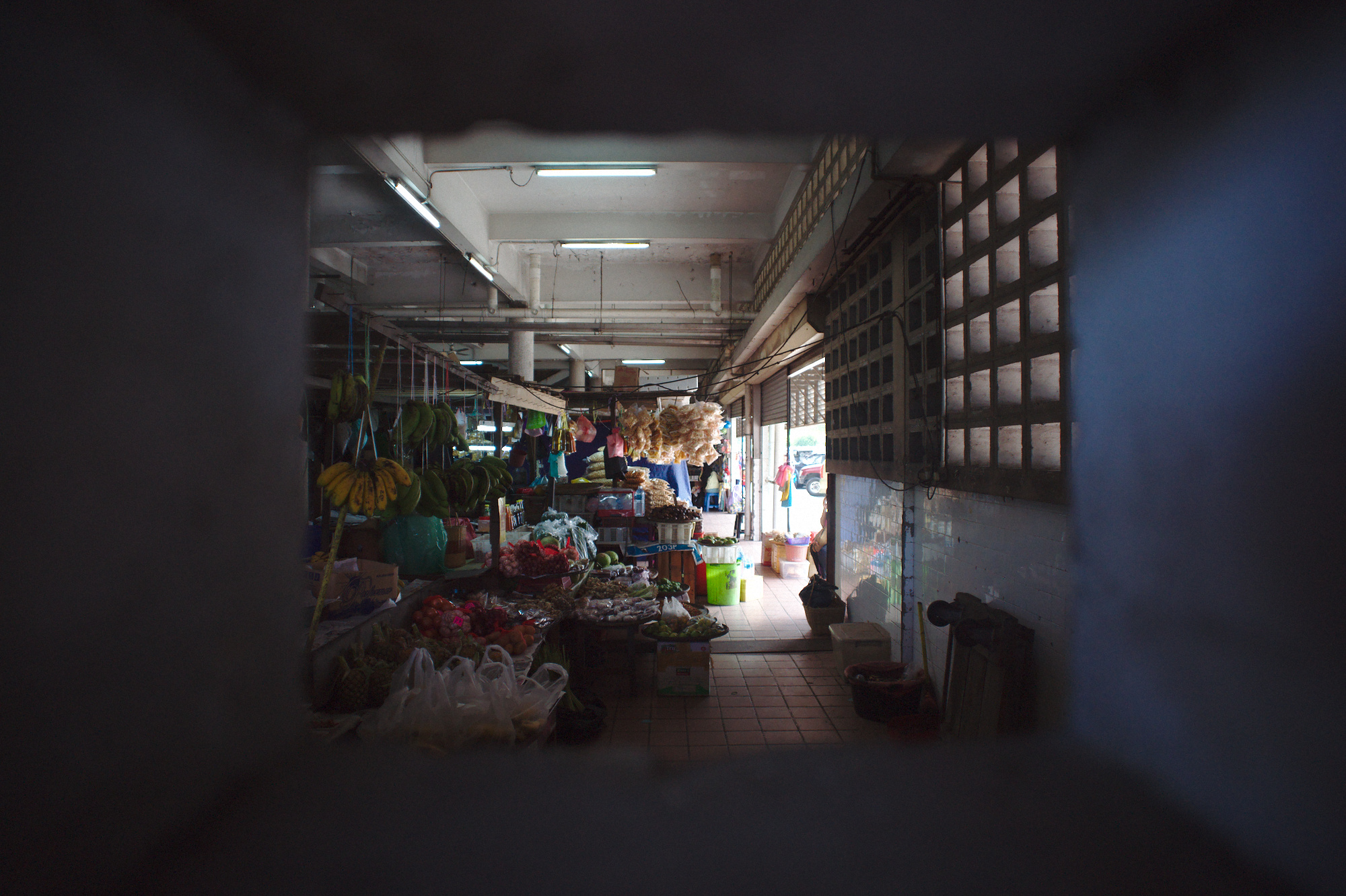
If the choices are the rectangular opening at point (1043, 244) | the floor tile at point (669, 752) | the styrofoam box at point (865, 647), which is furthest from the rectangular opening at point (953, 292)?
the floor tile at point (669, 752)

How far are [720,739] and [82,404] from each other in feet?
13.6

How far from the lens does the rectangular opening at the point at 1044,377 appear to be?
2586 mm

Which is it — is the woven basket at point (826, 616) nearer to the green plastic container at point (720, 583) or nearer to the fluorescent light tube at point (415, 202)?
the green plastic container at point (720, 583)

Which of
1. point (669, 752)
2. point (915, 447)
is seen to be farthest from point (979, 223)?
point (669, 752)

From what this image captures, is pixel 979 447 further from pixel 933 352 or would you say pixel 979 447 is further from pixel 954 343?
pixel 933 352

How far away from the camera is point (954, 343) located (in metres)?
3.53

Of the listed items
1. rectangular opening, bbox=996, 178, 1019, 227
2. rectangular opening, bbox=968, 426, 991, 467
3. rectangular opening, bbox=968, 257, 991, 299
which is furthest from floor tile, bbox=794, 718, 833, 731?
rectangular opening, bbox=996, 178, 1019, 227

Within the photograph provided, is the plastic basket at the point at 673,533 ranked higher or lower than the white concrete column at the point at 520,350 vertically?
lower

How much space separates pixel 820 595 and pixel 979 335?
151 inches

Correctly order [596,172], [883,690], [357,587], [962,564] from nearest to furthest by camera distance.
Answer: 1. [962,564]
2. [357,587]
3. [883,690]
4. [596,172]

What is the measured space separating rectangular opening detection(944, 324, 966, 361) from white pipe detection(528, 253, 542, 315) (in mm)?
6302

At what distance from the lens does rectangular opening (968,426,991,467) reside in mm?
3125

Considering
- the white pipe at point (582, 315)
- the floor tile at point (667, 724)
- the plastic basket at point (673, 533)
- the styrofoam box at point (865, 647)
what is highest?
the white pipe at point (582, 315)

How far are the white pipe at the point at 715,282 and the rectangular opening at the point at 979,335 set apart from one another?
582 centimetres
